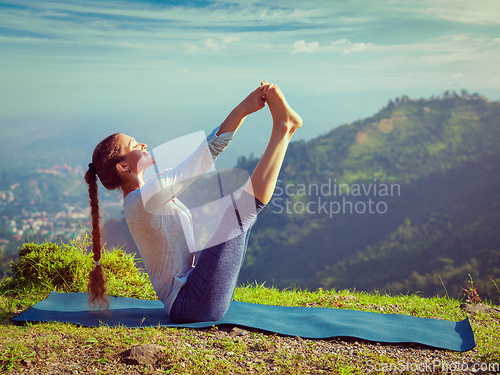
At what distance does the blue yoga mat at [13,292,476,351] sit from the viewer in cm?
240

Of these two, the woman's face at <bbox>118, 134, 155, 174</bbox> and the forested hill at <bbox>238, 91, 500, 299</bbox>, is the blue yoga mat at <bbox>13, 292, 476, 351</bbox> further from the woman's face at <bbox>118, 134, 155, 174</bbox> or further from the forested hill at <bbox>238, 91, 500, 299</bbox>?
the forested hill at <bbox>238, 91, 500, 299</bbox>

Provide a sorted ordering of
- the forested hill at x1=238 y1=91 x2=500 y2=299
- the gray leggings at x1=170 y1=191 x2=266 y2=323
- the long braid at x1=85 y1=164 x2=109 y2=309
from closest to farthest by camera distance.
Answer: the gray leggings at x1=170 y1=191 x2=266 y2=323 < the long braid at x1=85 y1=164 x2=109 y2=309 < the forested hill at x1=238 y1=91 x2=500 y2=299

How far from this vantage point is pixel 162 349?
2.01 meters

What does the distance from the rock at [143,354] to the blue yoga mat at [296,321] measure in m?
0.40

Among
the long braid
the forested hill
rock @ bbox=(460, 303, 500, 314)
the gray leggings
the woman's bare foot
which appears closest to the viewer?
the gray leggings

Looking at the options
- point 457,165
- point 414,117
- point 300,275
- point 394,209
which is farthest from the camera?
point 414,117

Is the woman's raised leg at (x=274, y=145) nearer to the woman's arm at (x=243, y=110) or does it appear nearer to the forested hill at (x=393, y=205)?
the woman's arm at (x=243, y=110)

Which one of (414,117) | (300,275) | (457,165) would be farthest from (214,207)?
(414,117)

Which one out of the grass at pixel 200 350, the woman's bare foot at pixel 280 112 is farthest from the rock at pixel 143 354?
the woman's bare foot at pixel 280 112

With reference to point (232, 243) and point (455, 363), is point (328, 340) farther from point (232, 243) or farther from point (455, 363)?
point (232, 243)

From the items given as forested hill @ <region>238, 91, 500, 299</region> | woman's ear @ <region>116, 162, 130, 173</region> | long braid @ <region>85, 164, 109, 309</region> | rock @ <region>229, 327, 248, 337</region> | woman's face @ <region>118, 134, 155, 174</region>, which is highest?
woman's face @ <region>118, 134, 155, 174</region>

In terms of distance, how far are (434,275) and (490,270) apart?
12.8ft

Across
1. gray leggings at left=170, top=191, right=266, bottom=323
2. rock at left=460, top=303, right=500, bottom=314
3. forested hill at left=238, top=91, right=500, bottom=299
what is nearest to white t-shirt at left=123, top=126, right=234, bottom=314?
gray leggings at left=170, top=191, right=266, bottom=323

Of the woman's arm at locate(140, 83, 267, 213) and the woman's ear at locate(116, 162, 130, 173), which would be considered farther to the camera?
the woman's ear at locate(116, 162, 130, 173)
